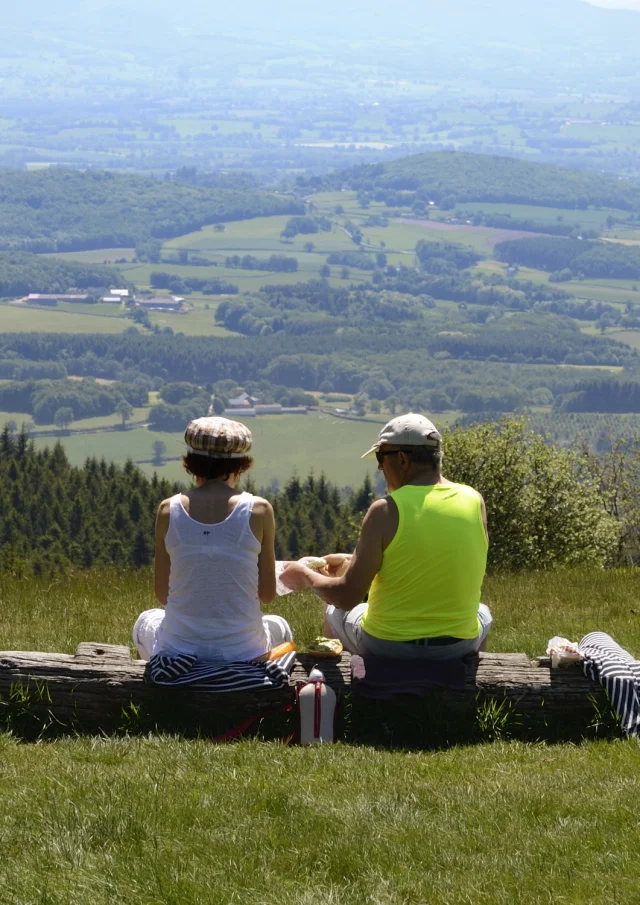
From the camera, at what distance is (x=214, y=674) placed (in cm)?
656

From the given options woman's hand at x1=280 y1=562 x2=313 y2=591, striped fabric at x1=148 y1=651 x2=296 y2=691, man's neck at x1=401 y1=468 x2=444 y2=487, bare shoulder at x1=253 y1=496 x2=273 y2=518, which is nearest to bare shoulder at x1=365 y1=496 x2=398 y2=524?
man's neck at x1=401 y1=468 x2=444 y2=487

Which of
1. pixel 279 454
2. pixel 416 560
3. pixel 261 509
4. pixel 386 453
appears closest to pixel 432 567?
pixel 416 560

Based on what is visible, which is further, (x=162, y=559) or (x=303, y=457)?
(x=303, y=457)

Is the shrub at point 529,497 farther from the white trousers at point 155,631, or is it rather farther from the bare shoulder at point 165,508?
the bare shoulder at point 165,508

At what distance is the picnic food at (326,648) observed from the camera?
698 cm

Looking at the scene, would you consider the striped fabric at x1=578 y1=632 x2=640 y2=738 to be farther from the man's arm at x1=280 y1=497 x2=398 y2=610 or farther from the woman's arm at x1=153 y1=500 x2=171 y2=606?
the woman's arm at x1=153 y1=500 x2=171 y2=606

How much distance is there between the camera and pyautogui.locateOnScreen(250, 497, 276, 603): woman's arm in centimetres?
662

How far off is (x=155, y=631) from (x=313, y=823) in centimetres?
247

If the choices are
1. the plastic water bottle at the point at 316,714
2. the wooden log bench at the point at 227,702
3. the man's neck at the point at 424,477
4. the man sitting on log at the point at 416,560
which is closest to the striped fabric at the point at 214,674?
the wooden log bench at the point at 227,702

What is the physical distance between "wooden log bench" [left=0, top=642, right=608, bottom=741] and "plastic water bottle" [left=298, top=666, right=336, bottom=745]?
222 mm

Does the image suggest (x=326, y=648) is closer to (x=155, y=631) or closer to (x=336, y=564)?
(x=336, y=564)

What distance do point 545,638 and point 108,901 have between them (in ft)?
19.9

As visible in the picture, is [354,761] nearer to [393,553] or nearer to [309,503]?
[393,553]

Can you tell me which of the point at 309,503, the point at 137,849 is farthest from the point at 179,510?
the point at 309,503
